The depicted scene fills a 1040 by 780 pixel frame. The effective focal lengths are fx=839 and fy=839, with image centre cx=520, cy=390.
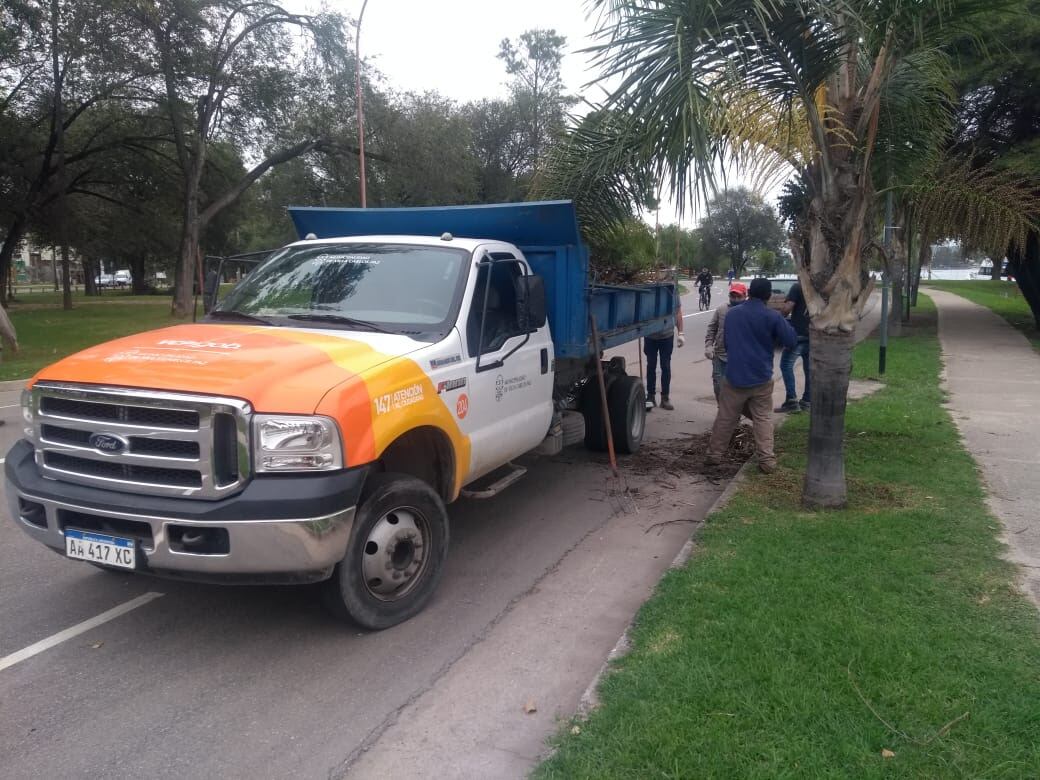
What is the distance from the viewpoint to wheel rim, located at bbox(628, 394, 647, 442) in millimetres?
8648

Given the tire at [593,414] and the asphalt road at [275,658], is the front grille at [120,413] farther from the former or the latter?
the tire at [593,414]

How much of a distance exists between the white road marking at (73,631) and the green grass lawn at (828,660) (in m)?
2.72

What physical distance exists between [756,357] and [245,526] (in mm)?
4849

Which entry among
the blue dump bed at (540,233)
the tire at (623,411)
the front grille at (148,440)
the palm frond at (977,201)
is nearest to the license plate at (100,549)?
the front grille at (148,440)

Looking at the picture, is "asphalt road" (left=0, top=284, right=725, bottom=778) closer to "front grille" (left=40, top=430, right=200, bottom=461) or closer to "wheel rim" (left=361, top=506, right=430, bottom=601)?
"wheel rim" (left=361, top=506, right=430, bottom=601)

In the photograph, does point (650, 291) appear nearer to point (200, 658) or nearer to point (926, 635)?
point (926, 635)

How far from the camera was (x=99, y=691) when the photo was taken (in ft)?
12.6

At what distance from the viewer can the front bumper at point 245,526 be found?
3781 millimetres

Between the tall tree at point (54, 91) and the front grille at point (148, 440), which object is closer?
the front grille at point (148, 440)

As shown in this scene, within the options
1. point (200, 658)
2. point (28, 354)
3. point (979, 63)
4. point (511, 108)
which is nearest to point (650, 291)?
point (200, 658)

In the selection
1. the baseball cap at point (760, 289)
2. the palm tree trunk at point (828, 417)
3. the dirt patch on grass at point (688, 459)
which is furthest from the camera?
the dirt patch on grass at point (688, 459)

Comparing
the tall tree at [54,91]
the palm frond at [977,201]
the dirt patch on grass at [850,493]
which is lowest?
the dirt patch on grass at [850,493]

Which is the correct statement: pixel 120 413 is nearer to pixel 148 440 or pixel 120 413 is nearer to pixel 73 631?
pixel 148 440

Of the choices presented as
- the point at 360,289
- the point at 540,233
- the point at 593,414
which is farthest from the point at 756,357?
the point at 360,289
